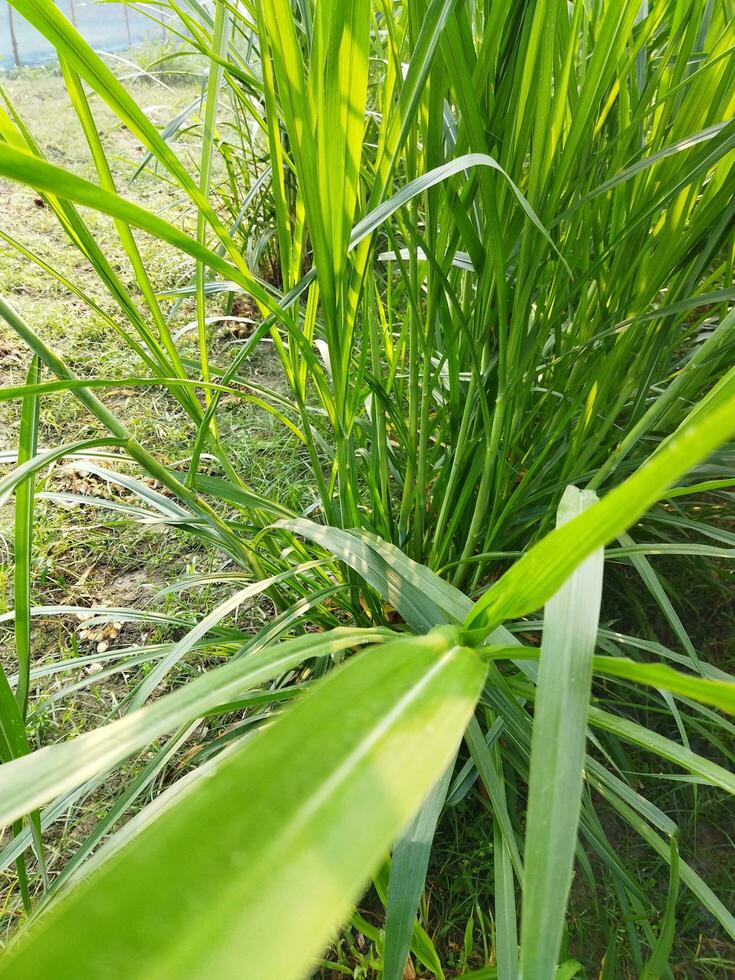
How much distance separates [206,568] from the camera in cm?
100

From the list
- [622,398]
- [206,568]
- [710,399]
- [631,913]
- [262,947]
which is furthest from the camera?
[206,568]

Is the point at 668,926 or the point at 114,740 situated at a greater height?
the point at 114,740

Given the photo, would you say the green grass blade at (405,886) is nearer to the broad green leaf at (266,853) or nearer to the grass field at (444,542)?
the grass field at (444,542)

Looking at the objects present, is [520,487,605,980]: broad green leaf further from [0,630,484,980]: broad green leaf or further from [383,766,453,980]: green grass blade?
[383,766,453,980]: green grass blade

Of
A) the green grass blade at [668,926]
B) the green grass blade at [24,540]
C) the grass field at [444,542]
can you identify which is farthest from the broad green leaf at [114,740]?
the green grass blade at [668,926]

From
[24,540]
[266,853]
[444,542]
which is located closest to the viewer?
[266,853]

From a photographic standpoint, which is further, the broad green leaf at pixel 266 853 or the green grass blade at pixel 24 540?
the green grass blade at pixel 24 540

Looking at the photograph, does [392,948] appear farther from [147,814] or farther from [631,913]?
[631,913]

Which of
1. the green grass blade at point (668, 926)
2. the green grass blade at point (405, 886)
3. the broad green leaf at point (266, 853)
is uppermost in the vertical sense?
the broad green leaf at point (266, 853)

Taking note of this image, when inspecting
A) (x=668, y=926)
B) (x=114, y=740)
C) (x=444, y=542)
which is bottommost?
(x=668, y=926)

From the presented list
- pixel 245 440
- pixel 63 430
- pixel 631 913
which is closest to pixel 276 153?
pixel 631 913

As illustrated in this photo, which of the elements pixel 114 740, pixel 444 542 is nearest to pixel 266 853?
pixel 114 740

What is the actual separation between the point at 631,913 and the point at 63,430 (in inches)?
47.2

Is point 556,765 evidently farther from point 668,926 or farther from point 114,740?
point 668,926
